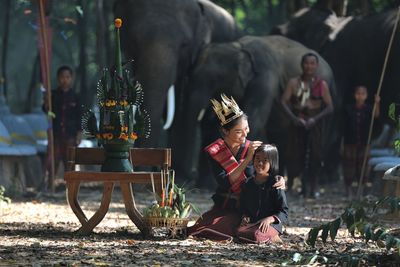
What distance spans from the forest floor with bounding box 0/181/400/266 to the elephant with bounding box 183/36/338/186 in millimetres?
3984

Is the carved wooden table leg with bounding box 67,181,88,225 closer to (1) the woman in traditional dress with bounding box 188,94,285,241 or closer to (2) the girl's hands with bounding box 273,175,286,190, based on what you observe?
(1) the woman in traditional dress with bounding box 188,94,285,241

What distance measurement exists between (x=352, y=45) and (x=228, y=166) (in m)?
9.05

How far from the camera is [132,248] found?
955 centimetres

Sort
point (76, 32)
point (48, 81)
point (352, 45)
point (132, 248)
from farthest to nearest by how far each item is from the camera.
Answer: point (76, 32) → point (352, 45) → point (48, 81) → point (132, 248)

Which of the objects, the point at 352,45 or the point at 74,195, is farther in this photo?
the point at 352,45

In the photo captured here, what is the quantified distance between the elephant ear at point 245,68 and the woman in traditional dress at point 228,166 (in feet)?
21.4

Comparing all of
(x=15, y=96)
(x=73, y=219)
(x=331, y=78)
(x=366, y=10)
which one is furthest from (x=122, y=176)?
(x=15, y=96)

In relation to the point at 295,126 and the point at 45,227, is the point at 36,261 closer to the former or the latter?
the point at 45,227

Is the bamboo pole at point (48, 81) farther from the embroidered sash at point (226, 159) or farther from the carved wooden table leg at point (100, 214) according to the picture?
the embroidered sash at point (226, 159)

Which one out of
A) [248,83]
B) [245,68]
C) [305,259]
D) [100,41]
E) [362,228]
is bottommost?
[305,259]

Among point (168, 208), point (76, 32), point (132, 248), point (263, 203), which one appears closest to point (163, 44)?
point (168, 208)

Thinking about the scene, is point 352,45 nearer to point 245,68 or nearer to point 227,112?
point 245,68

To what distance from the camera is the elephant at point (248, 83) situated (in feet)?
54.7

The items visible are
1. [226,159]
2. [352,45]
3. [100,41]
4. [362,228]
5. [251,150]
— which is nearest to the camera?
[362,228]
